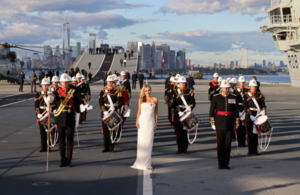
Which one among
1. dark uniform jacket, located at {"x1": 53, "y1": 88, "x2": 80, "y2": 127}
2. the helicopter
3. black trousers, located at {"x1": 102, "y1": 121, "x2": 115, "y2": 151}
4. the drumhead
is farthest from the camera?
the helicopter

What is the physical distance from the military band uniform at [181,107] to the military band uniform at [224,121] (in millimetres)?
1504

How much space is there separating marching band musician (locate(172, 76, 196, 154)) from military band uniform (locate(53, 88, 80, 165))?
2820 mm

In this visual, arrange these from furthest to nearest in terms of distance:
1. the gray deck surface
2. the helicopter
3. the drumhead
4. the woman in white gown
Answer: the helicopter, the drumhead, the woman in white gown, the gray deck surface

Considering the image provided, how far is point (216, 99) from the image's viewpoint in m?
8.20

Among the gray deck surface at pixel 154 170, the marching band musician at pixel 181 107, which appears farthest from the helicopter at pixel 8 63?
the marching band musician at pixel 181 107

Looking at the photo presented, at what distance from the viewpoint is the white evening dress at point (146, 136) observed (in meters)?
7.71

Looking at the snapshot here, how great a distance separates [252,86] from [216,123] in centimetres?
208

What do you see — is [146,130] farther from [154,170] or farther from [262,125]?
[262,125]

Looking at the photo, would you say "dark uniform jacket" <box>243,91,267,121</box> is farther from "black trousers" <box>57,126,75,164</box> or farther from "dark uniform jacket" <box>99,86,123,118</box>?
"black trousers" <box>57,126,75,164</box>

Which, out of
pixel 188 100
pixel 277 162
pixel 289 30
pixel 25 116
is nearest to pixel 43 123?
pixel 188 100

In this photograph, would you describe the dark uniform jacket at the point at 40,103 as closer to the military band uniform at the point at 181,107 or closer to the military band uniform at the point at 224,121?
the military band uniform at the point at 181,107

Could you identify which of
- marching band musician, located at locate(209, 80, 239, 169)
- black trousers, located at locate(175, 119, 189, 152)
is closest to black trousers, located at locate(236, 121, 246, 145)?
black trousers, located at locate(175, 119, 189, 152)

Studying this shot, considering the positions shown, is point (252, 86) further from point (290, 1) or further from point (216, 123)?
point (290, 1)

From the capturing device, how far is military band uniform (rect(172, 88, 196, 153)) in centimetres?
953
